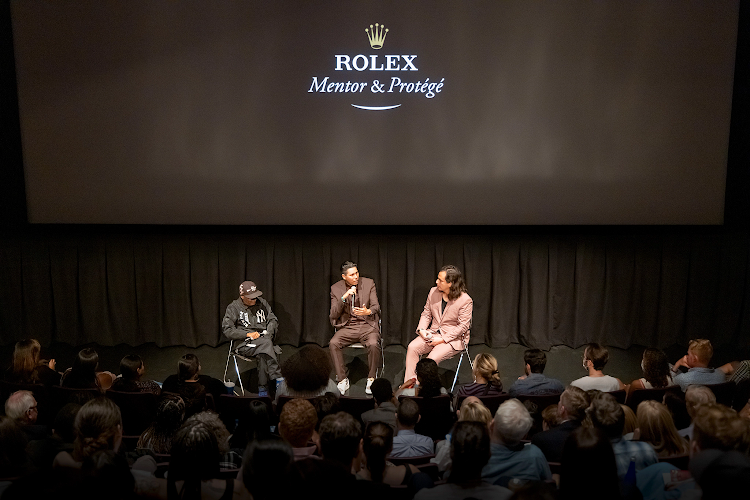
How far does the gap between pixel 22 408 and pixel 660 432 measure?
3480 millimetres

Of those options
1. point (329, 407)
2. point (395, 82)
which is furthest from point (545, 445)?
point (395, 82)

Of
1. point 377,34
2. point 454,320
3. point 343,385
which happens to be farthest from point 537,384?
point 377,34

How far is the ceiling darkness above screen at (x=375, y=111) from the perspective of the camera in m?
5.93

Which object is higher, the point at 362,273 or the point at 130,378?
the point at 362,273

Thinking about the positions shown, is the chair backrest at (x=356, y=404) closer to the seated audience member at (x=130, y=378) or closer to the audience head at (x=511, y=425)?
the audience head at (x=511, y=425)

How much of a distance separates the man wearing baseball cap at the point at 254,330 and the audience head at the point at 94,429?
2483mm

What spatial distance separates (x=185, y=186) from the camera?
20.6 ft

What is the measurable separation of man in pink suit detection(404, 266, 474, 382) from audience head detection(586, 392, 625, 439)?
7.94 ft

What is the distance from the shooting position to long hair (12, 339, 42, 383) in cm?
421

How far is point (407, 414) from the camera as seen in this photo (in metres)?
3.25

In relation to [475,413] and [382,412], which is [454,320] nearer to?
[382,412]

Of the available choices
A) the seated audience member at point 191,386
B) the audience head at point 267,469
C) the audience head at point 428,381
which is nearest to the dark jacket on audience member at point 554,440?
the audience head at point 428,381

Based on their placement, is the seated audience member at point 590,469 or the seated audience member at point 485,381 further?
the seated audience member at point 485,381

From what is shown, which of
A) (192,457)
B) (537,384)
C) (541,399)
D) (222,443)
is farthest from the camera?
(537,384)
